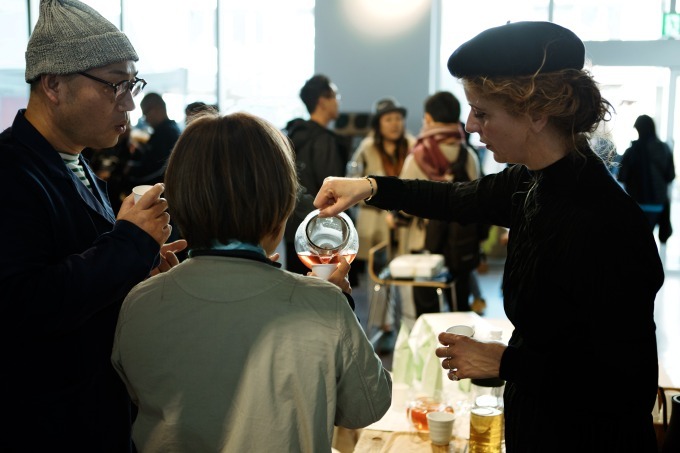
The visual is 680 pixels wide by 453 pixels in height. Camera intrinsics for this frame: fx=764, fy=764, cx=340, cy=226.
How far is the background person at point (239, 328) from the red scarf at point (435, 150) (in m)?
3.47

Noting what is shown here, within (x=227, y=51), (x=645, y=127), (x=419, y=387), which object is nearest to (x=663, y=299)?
(x=645, y=127)

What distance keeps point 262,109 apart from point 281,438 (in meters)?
8.91

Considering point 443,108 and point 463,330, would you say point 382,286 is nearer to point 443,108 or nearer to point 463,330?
→ point 443,108

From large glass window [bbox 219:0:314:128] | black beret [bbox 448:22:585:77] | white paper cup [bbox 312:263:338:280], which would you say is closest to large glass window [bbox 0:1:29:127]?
white paper cup [bbox 312:263:338:280]

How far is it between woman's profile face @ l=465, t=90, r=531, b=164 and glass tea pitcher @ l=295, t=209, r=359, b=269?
0.32 m

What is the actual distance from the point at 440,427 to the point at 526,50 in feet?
3.04

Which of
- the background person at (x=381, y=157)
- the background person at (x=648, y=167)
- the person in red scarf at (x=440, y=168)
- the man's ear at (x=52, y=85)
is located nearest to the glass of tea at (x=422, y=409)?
the man's ear at (x=52, y=85)

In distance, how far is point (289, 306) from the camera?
1.12 metres

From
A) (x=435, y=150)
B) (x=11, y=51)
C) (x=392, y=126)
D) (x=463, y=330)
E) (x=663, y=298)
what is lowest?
(x=663, y=298)

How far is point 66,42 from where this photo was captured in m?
1.41

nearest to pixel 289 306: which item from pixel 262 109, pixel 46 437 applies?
pixel 46 437

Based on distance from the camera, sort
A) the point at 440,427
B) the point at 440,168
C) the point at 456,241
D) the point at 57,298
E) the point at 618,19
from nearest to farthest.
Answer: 1. the point at 57,298
2. the point at 440,427
3. the point at 456,241
4. the point at 440,168
5. the point at 618,19

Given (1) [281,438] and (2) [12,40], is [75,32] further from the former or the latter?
(2) [12,40]

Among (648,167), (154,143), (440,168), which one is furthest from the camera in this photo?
(648,167)
